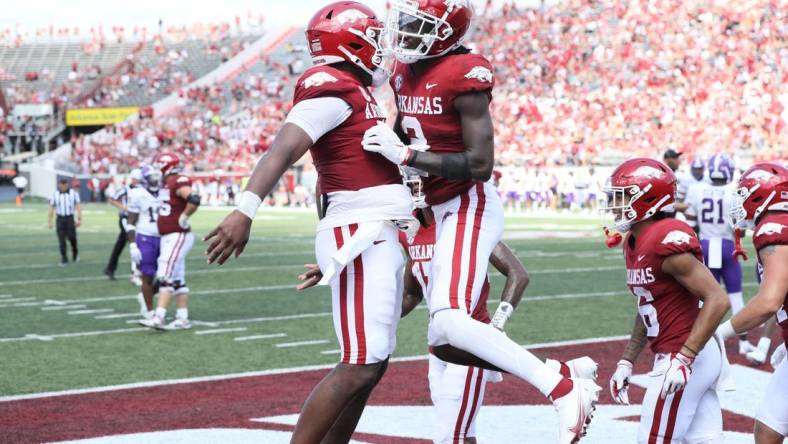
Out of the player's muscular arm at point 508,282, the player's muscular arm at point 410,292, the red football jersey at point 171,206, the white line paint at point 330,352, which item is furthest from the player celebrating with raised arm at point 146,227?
the player's muscular arm at point 508,282

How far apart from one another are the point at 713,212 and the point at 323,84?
6.69m

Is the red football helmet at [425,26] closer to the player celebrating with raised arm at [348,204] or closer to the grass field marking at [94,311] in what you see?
the player celebrating with raised arm at [348,204]

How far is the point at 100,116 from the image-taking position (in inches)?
1956

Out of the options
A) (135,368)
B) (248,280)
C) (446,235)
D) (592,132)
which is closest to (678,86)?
(592,132)

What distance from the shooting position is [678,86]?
33.6 meters

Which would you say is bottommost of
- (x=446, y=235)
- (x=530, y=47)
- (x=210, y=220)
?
(x=210, y=220)

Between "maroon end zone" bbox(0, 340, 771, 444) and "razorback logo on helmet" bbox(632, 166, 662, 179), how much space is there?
83.8 inches

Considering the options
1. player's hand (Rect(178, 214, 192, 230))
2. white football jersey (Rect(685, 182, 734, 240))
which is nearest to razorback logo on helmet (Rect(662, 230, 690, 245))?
white football jersey (Rect(685, 182, 734, 240))

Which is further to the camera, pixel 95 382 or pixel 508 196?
pixel 508 196

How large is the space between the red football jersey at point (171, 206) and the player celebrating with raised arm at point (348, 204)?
651cm

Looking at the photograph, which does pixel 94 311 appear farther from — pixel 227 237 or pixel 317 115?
pixel 227 237

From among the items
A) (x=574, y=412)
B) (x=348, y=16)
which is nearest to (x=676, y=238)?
(x=574, y=412)

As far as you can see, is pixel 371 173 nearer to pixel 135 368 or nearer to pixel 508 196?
pixel 135 368

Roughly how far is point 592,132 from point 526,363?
3048cm
